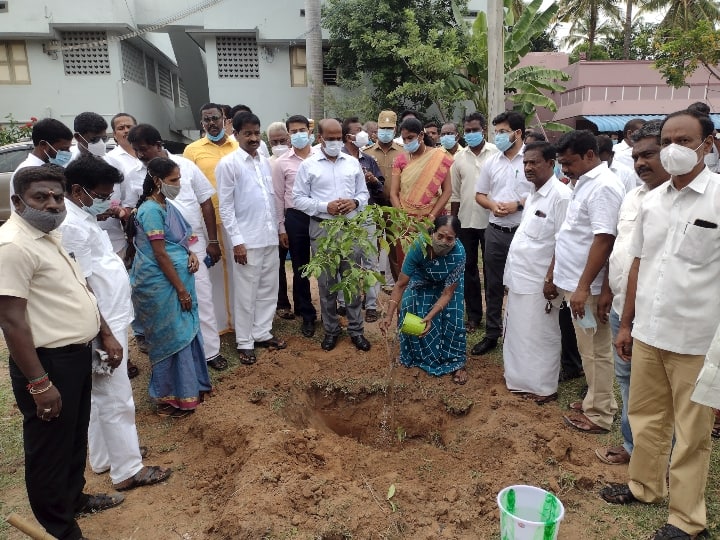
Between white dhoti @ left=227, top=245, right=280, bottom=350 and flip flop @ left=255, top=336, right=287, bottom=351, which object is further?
flip flop @ left=255, top=336, right=287, bottom=351

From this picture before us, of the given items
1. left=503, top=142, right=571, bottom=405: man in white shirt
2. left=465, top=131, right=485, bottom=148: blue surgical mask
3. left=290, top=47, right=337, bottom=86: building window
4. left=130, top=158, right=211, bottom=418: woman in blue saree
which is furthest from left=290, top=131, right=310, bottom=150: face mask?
left=290, top=47, right=337, bottom=86: building window

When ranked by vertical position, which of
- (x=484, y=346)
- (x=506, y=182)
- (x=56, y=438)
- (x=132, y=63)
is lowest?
(x=484, y=346)

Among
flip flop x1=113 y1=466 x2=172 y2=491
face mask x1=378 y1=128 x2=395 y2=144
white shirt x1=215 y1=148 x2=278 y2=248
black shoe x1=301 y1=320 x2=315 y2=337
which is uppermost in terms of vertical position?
face mask x1=378 y1=128 x2=395 y2=144

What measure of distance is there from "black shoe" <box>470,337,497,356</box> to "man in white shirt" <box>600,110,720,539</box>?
2.28 m

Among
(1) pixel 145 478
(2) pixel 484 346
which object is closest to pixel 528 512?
(1) pixel 145 478

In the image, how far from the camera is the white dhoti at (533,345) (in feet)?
13.3

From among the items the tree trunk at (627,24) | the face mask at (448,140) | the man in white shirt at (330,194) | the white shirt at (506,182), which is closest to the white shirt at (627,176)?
the white shirt at (506,182)

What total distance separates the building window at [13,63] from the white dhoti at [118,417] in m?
16.1

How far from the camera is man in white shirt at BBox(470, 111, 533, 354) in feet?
15.6

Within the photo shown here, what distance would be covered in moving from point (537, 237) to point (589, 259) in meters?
0.57

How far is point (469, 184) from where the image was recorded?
560 cm

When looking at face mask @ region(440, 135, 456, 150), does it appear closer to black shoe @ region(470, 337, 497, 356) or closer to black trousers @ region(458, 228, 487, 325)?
black trousers @ region(458, 228, 487, 325)

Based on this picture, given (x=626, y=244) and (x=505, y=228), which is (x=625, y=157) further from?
(x=626, y=244)

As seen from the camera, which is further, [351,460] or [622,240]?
[351,460]
